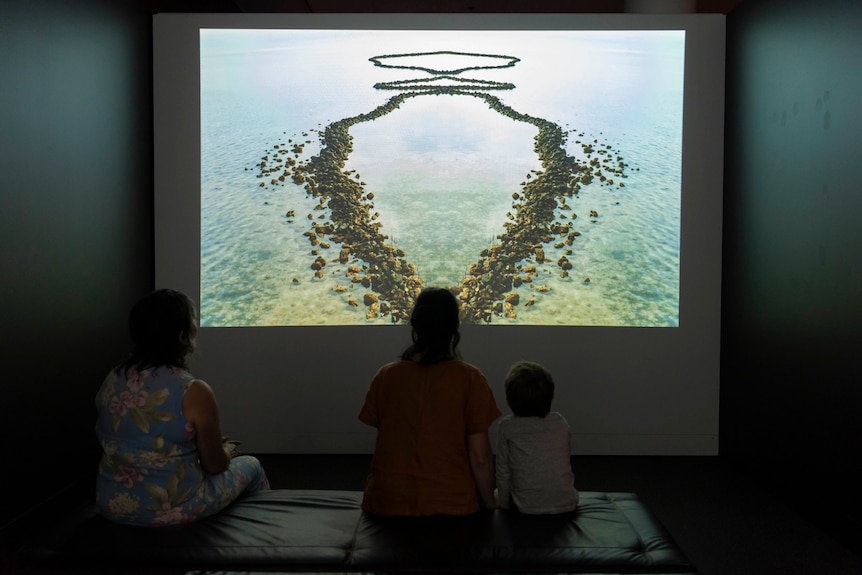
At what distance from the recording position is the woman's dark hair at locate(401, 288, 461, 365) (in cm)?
254

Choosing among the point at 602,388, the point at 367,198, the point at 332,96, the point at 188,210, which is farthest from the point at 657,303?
the point at 188,210

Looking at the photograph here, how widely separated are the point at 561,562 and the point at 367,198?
289cm

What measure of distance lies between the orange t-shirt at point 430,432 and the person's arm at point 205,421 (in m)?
0.50

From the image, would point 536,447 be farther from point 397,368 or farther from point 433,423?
point 397,368

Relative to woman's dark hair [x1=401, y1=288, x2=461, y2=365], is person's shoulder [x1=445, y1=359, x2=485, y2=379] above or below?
below

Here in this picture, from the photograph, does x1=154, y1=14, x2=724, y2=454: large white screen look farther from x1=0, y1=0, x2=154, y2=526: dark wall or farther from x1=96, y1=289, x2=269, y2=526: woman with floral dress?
x1=96, y1=289, x2=269, y2=526: woman with floral dress

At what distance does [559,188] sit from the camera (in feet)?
15.6

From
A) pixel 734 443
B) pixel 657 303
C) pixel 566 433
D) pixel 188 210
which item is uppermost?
pixel 188 210

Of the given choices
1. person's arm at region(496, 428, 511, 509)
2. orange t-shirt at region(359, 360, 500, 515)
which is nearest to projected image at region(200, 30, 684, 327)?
person's arm at region(496, 428, 511, 509)

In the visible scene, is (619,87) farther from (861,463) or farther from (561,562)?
(561,562)

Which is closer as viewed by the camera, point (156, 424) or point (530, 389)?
point (156, 424)

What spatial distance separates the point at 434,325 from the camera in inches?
99.7

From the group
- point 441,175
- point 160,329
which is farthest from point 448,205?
point 160,329

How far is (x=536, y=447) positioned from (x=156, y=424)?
1.13 metres
